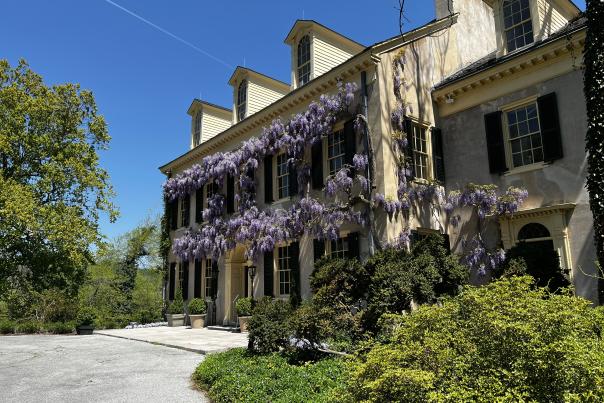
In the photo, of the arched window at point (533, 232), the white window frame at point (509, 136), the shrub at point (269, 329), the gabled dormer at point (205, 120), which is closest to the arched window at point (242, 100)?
the gabled dormer at point (205, 120)

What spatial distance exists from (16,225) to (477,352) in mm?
20373

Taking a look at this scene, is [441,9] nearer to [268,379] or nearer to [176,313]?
[268,379]

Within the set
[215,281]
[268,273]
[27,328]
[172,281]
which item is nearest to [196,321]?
[215,281]

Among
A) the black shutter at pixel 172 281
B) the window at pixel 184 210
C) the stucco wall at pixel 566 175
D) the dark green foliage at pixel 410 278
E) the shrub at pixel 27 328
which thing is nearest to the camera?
the dark green foliage at pixel 410 278

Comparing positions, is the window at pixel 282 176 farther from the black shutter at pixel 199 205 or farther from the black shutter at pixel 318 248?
the black shutter at pixel 199 205

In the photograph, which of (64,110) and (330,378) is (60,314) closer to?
(64,110)

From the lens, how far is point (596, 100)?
7.58 meters

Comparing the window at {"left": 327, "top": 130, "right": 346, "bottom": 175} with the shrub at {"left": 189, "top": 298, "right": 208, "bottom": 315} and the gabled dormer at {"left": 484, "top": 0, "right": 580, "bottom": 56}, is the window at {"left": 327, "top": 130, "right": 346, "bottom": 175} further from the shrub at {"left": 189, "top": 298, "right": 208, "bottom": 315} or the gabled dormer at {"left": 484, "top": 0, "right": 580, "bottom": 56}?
the shrub at {"left": 189, "top": 298, "right": 208, "bottom": 315}

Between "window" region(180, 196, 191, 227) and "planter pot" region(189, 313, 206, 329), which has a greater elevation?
"window" region(180, 196, 191, 227)

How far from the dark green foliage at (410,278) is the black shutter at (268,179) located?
7558mm

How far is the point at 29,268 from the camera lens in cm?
2186

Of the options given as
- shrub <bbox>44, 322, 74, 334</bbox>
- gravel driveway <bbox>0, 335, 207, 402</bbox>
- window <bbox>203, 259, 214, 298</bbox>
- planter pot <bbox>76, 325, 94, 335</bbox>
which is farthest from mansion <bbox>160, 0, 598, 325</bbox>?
shrub <bbox>44, 322, 74, 334</bbox>

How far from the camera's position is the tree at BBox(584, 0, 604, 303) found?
756 cm

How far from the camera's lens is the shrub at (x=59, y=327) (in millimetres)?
19094
